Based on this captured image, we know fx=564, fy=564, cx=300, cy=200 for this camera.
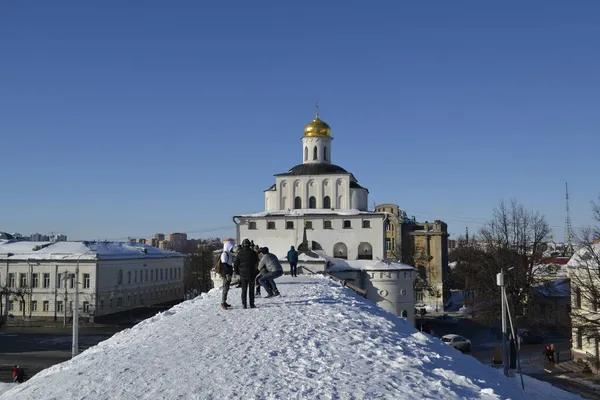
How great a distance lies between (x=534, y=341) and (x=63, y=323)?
3592 centimetres

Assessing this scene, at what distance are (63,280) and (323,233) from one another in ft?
70.9

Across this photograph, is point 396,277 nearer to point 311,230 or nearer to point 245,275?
point 311,230

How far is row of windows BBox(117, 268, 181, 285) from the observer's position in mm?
52750

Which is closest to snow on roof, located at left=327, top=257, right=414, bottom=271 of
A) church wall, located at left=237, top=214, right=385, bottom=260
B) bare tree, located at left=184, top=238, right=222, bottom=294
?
church wall, located at left=237, top=214, right=385, bottom=260

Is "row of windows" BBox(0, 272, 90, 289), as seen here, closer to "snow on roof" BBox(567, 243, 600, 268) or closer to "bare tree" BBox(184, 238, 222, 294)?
"bare tree" BBox(184, 238, 222, 294)

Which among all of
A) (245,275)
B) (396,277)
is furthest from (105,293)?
(245,275)

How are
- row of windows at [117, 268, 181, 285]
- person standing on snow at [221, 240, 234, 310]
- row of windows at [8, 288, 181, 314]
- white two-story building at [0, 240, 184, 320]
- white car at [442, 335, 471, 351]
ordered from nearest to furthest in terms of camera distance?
person standing on snow at [221, 240, 234, 310] → white car at [442, 335, 471, 351] → row of windows at [8, 288, 181, 314] → white two-story building at [0, 240, 184, 320] → row of windows at [117, 268, 181, 285]

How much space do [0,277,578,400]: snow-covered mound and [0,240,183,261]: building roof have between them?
39.6 m

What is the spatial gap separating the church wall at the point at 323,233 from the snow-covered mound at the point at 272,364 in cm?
3233

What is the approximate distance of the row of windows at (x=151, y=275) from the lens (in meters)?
52.8

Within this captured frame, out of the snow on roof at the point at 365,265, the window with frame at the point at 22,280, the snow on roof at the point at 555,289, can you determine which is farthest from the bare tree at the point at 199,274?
the snow on roof at the point at 555,289

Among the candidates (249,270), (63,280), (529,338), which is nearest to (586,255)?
(529,338)

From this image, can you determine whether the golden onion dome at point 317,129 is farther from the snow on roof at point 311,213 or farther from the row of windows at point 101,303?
the row of windows at point 101,303

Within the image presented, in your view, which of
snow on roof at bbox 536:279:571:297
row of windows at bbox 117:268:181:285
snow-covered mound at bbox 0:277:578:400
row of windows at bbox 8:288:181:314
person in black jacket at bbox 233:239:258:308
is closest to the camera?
snow-covered mound at bbox 0:277:578:400
